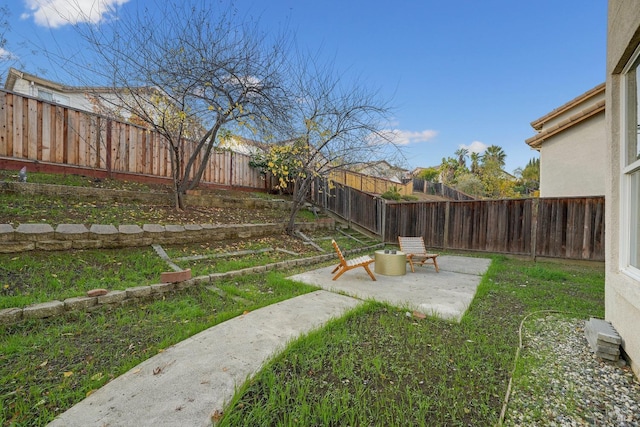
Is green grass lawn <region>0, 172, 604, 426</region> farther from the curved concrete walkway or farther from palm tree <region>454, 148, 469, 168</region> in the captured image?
palm tree <region>454, 148, 469, 168</region>

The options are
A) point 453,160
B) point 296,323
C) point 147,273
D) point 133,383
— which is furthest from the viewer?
point 453,160

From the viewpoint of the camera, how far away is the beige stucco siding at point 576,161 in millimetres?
7551

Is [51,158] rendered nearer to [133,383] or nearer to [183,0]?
[183,0]

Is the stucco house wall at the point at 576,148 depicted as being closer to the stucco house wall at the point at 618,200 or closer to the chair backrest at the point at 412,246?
the chair backrest at the point at 412,246

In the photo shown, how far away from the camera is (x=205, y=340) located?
8.23ft

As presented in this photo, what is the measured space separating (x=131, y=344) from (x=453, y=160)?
40748 millimetres

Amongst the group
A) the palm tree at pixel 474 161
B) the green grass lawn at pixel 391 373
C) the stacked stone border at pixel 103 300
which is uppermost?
the palm tree at pixel 474 161

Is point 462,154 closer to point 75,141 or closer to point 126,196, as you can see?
point 126,196

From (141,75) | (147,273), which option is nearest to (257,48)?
(141,75)

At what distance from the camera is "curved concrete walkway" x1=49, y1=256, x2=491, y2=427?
1.63 m

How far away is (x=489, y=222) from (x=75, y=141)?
1058cm

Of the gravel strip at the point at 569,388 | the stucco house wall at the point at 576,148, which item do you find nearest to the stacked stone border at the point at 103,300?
the gravel strip at the point at 569,388

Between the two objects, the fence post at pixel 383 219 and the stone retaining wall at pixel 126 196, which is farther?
the fence post at pixel 383 219

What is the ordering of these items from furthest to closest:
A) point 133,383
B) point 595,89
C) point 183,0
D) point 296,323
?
point 595,89
point 183,0
point 296,323
point 133,383
